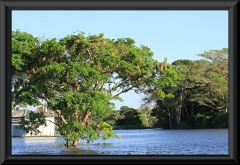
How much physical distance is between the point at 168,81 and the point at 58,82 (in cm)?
242

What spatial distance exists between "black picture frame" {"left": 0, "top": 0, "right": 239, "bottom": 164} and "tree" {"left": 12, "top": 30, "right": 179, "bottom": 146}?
6.35m

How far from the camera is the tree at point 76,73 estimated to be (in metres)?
9.86

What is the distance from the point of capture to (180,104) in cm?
2544
